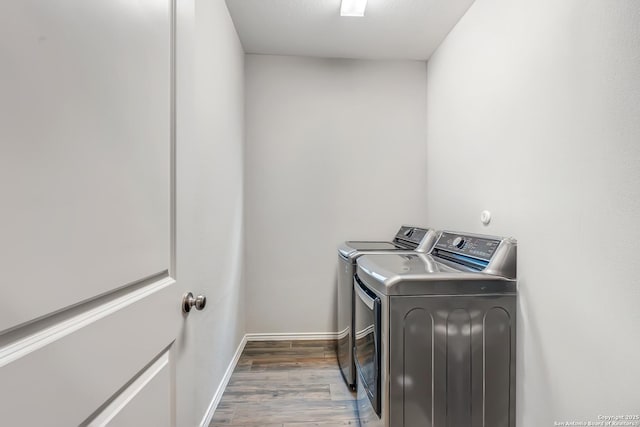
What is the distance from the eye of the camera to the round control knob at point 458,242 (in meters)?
1.75

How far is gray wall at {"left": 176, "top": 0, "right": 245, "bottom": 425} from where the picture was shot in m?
0.90

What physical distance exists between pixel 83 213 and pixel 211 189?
1.31 meters

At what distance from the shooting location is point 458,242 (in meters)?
1.78

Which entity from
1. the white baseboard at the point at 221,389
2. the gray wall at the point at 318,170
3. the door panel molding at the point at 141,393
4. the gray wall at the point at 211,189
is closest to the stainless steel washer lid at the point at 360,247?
the gray wall at the point at 318,170

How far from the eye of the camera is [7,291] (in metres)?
0.37

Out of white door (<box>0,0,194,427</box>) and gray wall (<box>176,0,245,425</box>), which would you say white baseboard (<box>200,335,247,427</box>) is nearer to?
gray wall (<box>176,0,245,425</box>)

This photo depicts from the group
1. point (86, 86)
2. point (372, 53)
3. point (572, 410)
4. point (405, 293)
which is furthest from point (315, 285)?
point (86, 86)

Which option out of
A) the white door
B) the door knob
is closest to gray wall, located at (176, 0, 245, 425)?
the door knob

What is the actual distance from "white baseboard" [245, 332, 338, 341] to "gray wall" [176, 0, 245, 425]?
0.22m

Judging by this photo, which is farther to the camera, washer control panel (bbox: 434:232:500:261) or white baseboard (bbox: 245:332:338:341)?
white baseboard (bbox: 245:332:338:341)

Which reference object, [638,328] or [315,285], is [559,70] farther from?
[315,285]

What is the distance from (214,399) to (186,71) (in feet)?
5.71

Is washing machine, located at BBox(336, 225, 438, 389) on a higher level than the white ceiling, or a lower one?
lower

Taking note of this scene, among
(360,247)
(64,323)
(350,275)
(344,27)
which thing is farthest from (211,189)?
(344,27)
